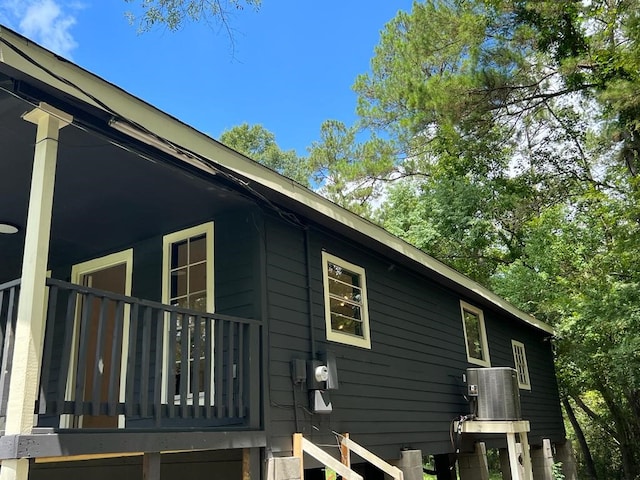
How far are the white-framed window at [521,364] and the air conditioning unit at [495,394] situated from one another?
3182 mm

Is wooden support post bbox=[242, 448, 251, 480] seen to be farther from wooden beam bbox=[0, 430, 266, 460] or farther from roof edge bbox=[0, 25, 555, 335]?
roof edge bbox=[0, 25, 555, 335]

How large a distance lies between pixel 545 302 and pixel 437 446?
6902 mm

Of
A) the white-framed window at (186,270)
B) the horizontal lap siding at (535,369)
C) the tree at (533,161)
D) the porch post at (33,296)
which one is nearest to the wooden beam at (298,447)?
the white-framed window at (186,270)

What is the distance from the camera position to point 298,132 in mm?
25406

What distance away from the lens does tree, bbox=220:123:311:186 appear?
27.8 m

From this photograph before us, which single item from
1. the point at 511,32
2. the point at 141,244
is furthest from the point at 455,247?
the point at 141,244

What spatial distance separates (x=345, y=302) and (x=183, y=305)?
1702 mm

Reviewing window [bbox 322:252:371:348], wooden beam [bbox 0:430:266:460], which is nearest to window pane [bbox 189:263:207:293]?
window [bbox 322:252:371:348]

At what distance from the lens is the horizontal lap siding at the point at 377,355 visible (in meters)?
5.07

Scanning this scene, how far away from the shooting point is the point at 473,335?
955 centimetres

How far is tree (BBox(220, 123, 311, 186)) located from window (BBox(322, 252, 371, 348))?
21.1 metres

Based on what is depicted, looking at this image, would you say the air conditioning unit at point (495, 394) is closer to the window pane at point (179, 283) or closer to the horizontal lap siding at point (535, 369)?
the horizontal lap siding at point (535, 369)

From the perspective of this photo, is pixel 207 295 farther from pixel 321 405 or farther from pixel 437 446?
pixel 437 446

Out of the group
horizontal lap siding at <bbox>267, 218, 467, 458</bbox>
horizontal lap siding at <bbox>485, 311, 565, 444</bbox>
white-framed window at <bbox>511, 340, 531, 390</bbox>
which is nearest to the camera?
horizontal lap siding at <bbox>267, 218, 467, 458</bbox>
